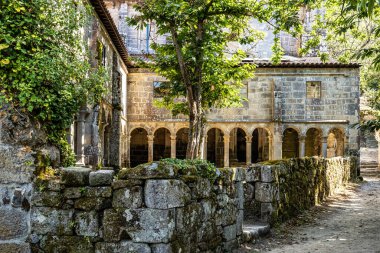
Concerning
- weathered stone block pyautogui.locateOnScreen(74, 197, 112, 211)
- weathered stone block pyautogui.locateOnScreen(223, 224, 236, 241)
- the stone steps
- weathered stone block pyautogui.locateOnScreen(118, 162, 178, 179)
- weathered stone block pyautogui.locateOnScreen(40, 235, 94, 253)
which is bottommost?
the stone steps

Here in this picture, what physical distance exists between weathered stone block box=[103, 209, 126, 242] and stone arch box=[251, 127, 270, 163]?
20.1m

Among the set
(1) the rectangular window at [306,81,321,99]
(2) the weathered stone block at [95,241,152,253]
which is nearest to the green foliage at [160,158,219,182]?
(2) the weathered stone block at [95,241,152,253]

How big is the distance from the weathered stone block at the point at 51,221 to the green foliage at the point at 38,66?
128cm

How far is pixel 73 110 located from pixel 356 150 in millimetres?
17685

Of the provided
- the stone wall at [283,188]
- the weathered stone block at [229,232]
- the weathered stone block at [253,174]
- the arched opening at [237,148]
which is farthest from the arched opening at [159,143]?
the weathered stone block at [229,232]

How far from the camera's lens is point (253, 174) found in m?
7.81

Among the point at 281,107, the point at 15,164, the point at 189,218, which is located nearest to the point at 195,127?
the point at 15,164

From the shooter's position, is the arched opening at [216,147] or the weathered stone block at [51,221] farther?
the arched opening at [216,147]

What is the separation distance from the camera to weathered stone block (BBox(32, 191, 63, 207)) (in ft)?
16.2

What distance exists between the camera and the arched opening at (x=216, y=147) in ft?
82.2

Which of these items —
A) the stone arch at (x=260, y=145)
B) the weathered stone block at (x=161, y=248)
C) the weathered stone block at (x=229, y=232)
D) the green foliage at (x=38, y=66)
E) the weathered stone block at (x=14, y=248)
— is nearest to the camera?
the weathered stone block at (x=161, y=248)

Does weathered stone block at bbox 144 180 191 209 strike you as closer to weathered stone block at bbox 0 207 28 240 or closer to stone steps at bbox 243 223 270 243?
weathered stone block at bbox 0 207 28 240

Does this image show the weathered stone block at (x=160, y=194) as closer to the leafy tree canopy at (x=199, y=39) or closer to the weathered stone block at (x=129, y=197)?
the weathered stone block at (x=129, y=197)

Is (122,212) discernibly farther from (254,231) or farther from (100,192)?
(254,231)
